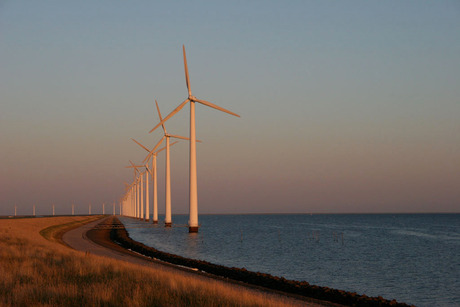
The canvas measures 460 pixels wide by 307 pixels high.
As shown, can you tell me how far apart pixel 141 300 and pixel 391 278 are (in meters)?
30.1

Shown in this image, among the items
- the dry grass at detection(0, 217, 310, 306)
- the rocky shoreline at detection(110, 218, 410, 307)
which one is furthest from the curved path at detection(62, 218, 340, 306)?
the dry grass at detection(0, 217, 310, 306)

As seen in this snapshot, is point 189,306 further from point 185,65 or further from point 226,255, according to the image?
point 185,65

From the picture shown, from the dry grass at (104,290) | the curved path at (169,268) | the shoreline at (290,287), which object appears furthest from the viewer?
the shoreline at (290,287)

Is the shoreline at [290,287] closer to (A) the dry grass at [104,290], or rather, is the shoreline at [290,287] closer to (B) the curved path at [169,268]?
(B) the curved path at [169,268]

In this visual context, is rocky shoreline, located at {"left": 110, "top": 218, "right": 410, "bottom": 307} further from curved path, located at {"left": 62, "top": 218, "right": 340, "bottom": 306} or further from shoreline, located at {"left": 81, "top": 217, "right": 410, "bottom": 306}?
curved path, located at {"left": 62, "top": 218, "right": 340, "bottom": 306}

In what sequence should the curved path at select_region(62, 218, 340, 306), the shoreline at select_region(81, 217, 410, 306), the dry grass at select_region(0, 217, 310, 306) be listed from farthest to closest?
the shoreline at select_region(81, 217, 410, 306)
the curved path at select_region(62, 218, 340, 306)
the dry grass at select_region(0, 217, 310, 306)

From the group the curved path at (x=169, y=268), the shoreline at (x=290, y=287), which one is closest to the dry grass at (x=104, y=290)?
the curved path at (x=169, y=268)

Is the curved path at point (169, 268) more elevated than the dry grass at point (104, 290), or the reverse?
the dry grass at point (104, 290)

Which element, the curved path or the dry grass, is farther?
the curved path

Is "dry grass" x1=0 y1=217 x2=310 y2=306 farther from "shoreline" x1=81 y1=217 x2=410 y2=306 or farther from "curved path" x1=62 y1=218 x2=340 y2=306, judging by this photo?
"shoreline" x1=81 y1=217 x2=410 y2=306

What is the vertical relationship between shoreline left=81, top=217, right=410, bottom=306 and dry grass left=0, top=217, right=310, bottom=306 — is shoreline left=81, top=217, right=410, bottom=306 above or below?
below

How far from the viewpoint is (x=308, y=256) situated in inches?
2232

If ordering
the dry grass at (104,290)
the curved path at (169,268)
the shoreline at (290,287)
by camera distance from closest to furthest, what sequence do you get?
1. the dry grass at (104,290)
2. the curved path at (169,268)
3. the shoreline at (290,287)

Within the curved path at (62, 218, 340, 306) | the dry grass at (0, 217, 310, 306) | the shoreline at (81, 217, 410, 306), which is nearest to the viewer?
the dry grass at (0, 217, 310, 306)
